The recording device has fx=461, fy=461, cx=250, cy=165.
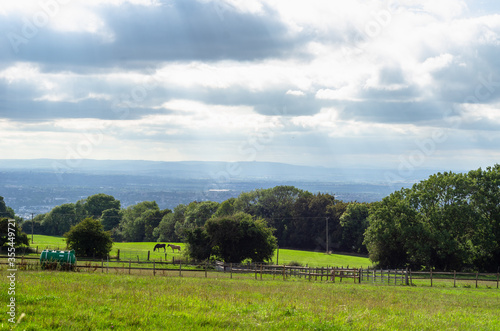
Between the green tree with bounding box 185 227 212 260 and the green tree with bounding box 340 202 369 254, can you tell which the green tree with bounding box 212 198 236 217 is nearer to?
the green tree with bounding box 340 202 369 254

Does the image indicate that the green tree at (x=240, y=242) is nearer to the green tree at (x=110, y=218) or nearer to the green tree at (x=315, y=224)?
the green tree at (x=315, y=224)

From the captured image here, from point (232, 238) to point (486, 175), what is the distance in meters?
35.0

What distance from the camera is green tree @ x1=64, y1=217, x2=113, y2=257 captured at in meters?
51.1

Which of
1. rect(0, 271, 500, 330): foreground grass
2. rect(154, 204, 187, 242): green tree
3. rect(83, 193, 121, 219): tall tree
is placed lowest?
rect(154, 204, 187, 242): green tree

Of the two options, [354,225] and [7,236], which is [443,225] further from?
[7,236]

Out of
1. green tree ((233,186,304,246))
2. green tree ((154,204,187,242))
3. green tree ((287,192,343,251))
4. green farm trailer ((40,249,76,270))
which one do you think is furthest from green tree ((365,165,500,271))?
green tree ((154,204,187,242))

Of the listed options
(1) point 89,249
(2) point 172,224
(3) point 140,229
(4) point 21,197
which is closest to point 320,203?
(2) point 172,224

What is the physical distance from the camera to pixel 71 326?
481 inches

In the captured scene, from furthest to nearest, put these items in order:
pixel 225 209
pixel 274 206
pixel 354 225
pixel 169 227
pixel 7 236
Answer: pixel 274 206 < pixel 169 227 < pixel 225 209 < pixel 354 225 < pixel 7 236

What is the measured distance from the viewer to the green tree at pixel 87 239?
2010 inches

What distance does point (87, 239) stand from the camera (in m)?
51.3

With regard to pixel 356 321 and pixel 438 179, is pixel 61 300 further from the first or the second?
pixel 438 179

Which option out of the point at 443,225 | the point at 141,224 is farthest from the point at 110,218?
the point at 443,225

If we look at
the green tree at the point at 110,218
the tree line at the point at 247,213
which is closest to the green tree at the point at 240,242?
the tree line at the point at 247,213
